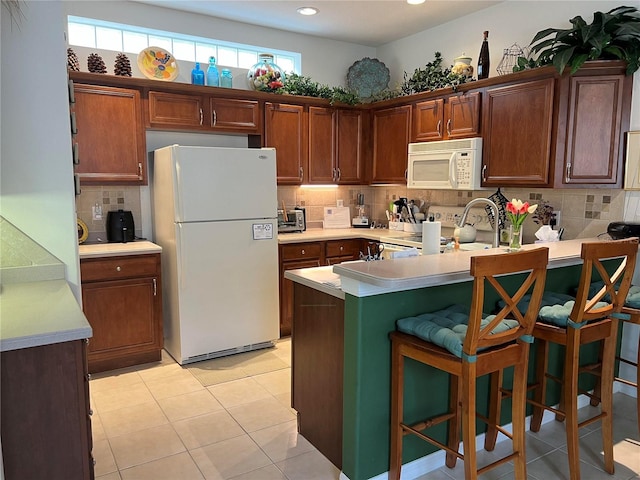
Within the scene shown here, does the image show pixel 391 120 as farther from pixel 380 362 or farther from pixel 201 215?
pixel 380 362

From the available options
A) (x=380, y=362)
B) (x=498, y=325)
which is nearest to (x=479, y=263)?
(x=498, y=325)

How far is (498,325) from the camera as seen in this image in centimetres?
195

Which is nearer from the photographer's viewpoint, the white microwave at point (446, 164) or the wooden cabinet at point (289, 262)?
the white microwave at point (446, 164)

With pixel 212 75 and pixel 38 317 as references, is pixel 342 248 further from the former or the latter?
pixel 38 317

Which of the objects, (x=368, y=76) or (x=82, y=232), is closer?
(x=82, y=232)

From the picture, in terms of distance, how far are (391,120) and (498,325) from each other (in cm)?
313

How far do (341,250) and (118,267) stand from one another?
1986 millimetres

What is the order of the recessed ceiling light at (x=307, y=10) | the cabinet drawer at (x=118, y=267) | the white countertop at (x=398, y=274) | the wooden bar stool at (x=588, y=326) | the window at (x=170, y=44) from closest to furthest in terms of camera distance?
the white countertop at (x=398, y=274) < the wooden bar stool at (x=588, y=326) < the cabinet drawer at (x=118, y=267) < the window at (x=170, y=44) < the recessed ceiling light at (x=307, y=10)

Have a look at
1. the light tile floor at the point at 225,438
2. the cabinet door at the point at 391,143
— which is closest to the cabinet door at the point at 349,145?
the cabinet door at the point at 391,143

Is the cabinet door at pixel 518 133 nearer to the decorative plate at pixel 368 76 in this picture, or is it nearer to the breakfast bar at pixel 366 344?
the breakfast bar at pixel 366 344

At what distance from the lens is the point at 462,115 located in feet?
13.0

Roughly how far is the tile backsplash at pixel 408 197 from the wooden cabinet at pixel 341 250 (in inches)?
24.5

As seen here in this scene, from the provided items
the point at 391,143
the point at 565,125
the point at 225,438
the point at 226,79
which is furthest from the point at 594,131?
the point at 225,438

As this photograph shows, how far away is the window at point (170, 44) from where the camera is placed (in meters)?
3.82
